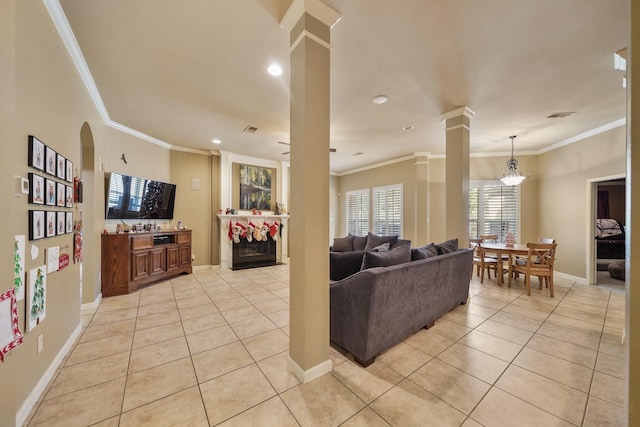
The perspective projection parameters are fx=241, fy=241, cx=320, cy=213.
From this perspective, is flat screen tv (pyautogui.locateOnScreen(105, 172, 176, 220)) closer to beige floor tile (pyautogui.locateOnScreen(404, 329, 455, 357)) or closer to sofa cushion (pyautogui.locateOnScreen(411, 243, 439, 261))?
sofa cushion (pyautogui.locateOnScreen(411, 243, 439, 261))

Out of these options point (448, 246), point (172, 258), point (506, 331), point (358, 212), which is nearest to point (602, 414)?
point (506, 331)

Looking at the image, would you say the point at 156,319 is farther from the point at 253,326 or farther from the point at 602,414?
the point at 602,414

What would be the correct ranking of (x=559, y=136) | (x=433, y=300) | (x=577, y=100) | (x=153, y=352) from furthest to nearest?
(x=559, y=136)
(x=577, y=100)
(x=433, y=300)
(x=153, y=352)

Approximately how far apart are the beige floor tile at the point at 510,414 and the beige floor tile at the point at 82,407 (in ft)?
8.00

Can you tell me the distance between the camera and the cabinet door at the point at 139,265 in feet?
13.6

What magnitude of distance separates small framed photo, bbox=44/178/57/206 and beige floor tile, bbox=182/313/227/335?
177 cm

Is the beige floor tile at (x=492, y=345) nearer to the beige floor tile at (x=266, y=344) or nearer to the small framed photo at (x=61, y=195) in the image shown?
the beige floor tile at (x=266, y=344)

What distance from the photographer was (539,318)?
3.07m

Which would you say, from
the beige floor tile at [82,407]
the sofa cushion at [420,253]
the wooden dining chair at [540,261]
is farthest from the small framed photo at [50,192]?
the wooden dining chair at [540,261]

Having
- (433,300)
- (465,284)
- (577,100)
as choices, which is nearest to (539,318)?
(465,284)

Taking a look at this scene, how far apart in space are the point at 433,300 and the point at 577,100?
11.2ft

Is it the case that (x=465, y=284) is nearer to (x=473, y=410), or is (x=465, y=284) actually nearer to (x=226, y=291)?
(x=473, y=410)

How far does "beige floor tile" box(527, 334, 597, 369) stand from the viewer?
220 cm

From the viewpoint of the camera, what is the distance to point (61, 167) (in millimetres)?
2168
